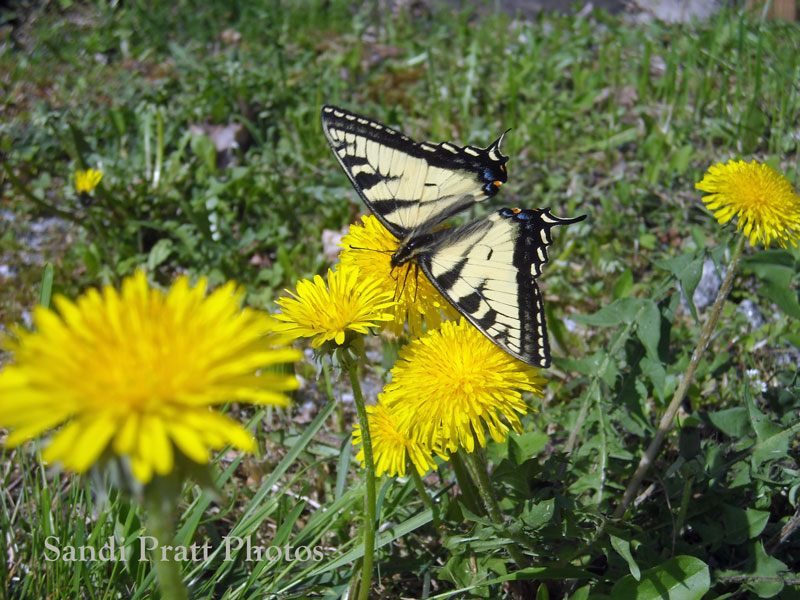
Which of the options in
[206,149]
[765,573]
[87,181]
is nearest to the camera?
[765,573]

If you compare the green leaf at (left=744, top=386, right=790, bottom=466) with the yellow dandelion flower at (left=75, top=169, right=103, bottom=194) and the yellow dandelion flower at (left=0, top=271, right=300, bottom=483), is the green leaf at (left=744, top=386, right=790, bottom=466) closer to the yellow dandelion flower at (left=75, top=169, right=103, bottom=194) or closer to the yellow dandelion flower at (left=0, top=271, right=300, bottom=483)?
the yellow dandelion flower at (left=0, top=271, right=300, bottom=483)

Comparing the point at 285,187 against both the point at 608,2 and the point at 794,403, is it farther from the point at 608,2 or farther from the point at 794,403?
the point at 608,2

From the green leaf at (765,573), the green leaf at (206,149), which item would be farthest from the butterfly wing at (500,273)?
the green leaf at (206,149)

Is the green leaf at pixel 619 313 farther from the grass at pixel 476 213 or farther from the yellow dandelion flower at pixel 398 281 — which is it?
the yellow dandelion flower at pixel 398 281

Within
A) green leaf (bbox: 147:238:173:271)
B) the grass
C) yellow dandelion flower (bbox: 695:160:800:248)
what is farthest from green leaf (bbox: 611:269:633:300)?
green leaf (bbox: 147:238:173:271)

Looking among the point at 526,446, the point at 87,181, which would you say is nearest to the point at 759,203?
the point at 526,446

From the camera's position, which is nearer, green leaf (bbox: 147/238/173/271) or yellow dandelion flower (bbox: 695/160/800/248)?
yellow dandelion flower (bbox: 695/160/800/248)

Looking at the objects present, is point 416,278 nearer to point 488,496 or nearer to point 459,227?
point 459,227
